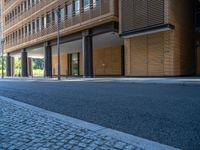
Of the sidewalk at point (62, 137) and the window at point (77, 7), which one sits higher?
the window at point (77, 7)

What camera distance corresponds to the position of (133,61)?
23641 millimetres

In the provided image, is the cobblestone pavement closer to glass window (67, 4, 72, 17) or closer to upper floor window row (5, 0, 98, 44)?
upper floor window row (5, 0, 98, 44)

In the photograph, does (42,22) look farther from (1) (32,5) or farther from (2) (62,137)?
(2) (62,137)

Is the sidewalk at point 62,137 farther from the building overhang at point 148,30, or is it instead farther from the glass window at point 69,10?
the glass window at point 69,10

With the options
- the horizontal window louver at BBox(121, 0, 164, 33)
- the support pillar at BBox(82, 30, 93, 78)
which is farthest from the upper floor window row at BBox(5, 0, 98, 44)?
the horizontal window louver at BBox(121, 0, 164, 33)

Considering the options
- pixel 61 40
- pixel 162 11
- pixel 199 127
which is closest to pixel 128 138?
pixel 199 127

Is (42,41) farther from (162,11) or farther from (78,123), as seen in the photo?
(78,123)

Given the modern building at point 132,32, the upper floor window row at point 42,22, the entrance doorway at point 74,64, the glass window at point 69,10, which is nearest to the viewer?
the modern building at point 132,32

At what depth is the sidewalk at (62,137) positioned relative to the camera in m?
3.83

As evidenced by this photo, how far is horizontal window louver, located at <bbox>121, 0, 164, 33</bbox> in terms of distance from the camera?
20.7m

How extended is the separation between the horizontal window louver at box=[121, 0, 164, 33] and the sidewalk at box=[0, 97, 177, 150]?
1663cm

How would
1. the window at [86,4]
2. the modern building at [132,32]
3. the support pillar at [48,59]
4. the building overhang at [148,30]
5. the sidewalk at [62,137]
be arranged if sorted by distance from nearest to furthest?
the sidewalk at [62,137] < the building overhang at [148,30] < the modern building at [132,32] < the window at [86,4] < the support pillar at [48,59]

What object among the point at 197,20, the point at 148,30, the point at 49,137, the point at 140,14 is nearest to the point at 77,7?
the point at 140,14

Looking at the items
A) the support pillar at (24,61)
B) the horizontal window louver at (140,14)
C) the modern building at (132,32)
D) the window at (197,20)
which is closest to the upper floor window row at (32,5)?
the modern building at (132,32)
